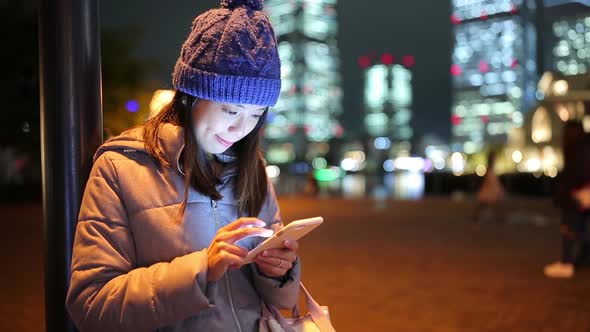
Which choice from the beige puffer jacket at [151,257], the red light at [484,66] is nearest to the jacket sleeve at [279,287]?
the beige puffer jacket at [151,257]

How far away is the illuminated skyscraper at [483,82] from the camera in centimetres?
9166

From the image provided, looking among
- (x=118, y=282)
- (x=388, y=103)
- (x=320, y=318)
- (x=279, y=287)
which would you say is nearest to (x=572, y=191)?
(x=320, y=318)

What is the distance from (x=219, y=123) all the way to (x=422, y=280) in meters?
6.20

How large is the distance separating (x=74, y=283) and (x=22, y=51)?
2178cm

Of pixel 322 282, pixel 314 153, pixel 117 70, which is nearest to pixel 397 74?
pixel 314 153

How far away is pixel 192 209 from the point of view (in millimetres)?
2010

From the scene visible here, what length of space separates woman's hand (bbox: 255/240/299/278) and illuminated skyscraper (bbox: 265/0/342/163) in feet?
423

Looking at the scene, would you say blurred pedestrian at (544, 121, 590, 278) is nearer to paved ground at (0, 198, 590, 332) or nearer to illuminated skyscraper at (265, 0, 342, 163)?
paved ground at (0, 198, 590, 332)

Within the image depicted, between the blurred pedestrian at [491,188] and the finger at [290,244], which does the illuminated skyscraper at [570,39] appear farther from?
the finger at [290,244]

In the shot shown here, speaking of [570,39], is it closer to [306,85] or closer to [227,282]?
[227,282]

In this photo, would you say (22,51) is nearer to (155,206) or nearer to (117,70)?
(117,70)

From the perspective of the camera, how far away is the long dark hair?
2.02 meters

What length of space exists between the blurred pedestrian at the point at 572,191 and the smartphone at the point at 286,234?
7.27 metres

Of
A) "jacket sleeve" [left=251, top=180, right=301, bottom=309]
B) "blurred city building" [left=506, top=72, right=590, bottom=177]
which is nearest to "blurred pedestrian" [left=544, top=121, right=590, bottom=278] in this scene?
"jacket sleeve" [left=251, top=180, right=301, bottom=309]
